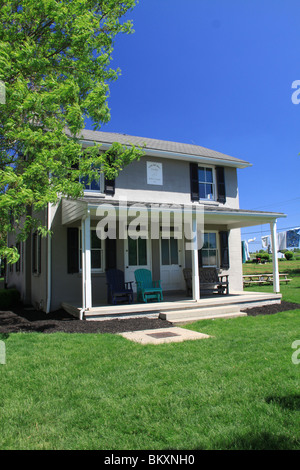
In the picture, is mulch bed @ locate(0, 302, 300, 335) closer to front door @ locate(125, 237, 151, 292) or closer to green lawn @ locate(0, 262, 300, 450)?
green lawn @ locate(0, 262, 300, 450)

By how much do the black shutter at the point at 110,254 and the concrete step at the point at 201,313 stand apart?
2.86 metres

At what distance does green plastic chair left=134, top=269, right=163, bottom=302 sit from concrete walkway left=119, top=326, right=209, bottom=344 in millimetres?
2320

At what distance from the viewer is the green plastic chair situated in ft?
31.3

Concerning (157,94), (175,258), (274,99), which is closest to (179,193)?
(175,258)

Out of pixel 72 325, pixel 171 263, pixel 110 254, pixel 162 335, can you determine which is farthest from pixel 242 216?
pixel 72 325

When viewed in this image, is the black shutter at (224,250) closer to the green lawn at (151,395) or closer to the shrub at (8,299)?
the green lawn at (151,395)

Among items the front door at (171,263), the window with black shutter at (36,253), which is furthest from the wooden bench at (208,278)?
the window with black shutter at (36,253)

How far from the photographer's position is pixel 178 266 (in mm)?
12203

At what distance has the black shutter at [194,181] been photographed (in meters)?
12.4

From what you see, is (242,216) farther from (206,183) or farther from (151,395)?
(151,395)

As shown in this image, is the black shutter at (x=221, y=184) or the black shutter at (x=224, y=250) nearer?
the black shutter at (x=224, y=250)

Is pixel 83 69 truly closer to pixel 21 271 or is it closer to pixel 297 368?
pixel 297 368

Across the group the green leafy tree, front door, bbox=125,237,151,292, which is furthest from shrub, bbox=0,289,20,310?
the green leafy tree

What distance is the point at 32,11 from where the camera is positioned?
622 cm
